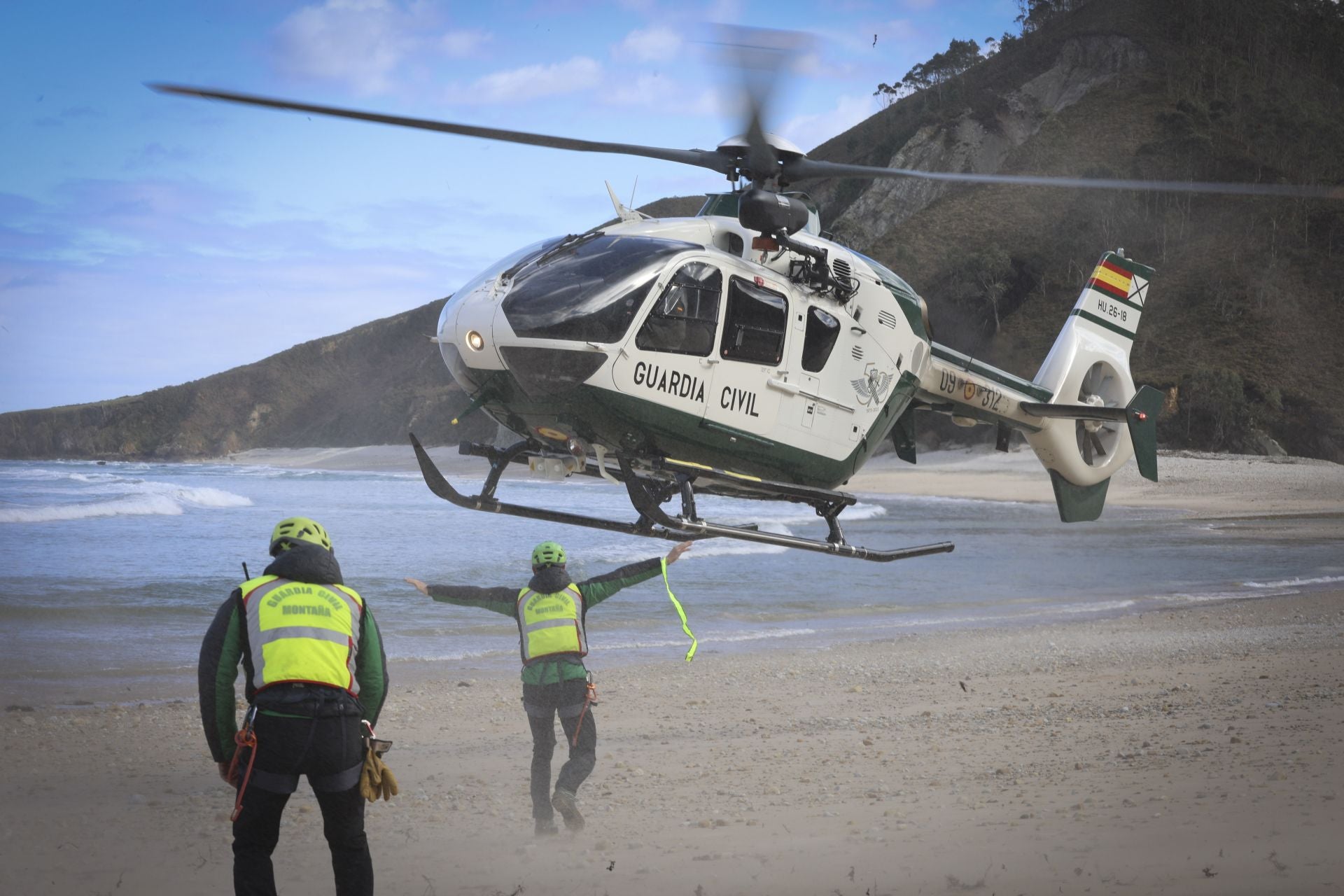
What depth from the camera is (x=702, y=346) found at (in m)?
7.43

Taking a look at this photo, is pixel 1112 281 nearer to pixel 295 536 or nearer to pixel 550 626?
pixel 550 626

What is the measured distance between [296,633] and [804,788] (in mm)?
4307

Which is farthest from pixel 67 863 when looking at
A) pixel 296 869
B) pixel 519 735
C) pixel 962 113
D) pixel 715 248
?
pixel 962 113

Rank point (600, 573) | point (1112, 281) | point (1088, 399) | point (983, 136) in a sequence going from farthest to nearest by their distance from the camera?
point (983, 136)
point (600, 573)
point (1112, 281)
point (1088, 399)

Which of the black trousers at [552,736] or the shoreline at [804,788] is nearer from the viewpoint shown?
the shoreline at [804,788]

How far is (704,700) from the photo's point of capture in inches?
398

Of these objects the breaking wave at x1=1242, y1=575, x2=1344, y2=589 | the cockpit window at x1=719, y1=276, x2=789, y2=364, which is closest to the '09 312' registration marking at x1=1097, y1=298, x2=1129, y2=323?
the cockpit window at x1=719, y1=276, x2=789, y2=364

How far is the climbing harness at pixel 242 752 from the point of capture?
3973mm

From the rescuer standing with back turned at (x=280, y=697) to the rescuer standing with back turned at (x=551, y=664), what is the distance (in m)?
2.13

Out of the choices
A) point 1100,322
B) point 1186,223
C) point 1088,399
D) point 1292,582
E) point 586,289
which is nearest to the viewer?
point 586,289

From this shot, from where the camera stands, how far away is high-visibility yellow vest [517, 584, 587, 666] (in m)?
6.31

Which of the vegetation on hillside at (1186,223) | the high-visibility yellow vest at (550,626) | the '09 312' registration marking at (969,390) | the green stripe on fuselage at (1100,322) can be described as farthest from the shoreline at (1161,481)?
the high-visibility yellow vest at (550,626)

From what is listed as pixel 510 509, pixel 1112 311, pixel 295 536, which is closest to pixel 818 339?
pixel 510 509

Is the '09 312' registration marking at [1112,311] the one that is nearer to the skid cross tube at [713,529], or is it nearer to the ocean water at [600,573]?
the skid cross tube at [713,529]
